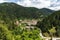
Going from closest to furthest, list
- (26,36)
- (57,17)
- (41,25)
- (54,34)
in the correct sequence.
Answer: (26,36) → (54,34) → (41,25) → (57,17)

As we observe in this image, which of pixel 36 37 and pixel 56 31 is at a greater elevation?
pixel 36 37

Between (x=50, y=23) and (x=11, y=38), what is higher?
(x=11, y=38)

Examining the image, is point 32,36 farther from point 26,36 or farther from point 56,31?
point 56,31

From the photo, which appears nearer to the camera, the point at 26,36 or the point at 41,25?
the point at 26,36

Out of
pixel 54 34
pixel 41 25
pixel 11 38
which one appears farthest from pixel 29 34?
pixel 41 25

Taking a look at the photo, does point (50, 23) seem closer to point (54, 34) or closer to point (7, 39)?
point (54, 34)

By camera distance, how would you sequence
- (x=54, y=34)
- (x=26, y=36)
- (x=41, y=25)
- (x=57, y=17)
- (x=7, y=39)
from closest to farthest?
(x=7, y=39), (x=26, y=36), (x=54, y=34), (x=41, y=25), (x=57, y=17)

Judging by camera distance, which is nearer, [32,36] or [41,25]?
[32,36]

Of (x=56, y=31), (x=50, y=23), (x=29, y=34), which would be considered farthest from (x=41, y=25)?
(x=29, y=34)

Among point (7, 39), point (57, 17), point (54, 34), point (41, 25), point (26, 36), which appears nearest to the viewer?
point (7, 39)
